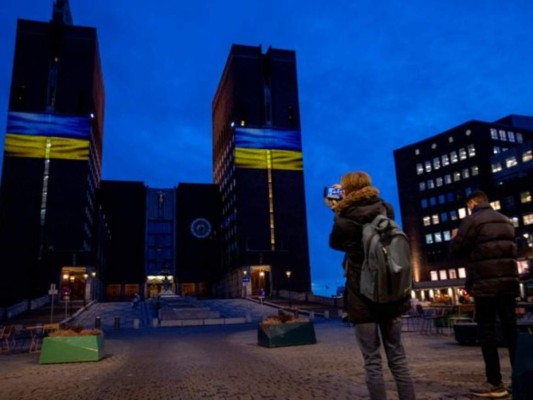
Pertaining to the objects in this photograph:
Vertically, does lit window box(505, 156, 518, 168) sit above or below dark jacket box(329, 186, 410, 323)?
above

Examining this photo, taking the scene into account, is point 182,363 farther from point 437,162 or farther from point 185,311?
point 437,162

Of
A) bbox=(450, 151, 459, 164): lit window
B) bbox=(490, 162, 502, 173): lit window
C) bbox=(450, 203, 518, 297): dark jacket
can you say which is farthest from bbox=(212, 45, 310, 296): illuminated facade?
bbox=(450, 203, 518, 297): dark jacket

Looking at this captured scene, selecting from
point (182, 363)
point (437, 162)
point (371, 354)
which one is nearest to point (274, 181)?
point (437, 162)

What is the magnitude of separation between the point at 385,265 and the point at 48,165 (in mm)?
79128

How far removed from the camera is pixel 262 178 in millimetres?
82875

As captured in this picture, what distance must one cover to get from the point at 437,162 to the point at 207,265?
173 ft

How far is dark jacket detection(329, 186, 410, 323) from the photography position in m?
3.67

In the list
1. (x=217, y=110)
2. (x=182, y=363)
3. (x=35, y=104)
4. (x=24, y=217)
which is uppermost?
(x=217, y=110)

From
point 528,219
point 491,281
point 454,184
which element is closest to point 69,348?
point 491,281

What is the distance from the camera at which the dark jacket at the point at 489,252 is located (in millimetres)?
4934

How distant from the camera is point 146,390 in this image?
671 centimetres

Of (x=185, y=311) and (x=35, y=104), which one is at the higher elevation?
(x=35, y=104)

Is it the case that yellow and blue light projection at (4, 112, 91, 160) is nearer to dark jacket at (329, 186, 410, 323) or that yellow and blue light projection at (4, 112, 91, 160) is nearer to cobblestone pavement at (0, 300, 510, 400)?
cobblestone pavement at (0, 300, 510, 400)

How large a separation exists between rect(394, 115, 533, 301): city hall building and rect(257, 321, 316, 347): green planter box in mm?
63854
